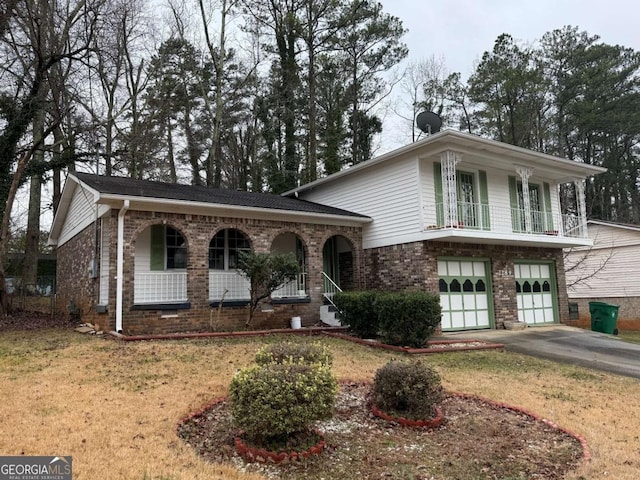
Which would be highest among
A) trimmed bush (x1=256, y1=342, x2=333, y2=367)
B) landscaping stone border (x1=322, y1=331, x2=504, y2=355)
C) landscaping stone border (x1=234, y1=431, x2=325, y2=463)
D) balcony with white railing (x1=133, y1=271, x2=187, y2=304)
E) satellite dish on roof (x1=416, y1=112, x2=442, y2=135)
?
satellite dish on roof (x1=416, y1=112, x2=442, y2=135)

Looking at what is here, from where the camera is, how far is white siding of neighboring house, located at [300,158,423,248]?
528 inches

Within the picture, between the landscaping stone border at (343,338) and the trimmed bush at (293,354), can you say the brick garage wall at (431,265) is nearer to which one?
the landscaping stone border at (343,338)

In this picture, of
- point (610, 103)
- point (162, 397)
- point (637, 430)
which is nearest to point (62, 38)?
point (162, 397)

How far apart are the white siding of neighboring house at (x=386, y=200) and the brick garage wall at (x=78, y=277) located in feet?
26.5

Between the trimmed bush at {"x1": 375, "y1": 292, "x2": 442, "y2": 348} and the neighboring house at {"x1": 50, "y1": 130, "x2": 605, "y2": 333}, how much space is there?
3025 millimetres

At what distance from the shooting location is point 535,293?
16.0m

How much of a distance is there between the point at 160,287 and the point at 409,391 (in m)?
8.17

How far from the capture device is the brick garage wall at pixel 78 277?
1252 centimetres

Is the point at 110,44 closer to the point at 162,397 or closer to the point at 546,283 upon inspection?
the point at 162,397

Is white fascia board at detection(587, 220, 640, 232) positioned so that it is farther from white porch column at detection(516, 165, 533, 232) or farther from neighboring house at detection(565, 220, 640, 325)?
white porch column at detection(516, 165, 533, 232)

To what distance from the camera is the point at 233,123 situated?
2738cm

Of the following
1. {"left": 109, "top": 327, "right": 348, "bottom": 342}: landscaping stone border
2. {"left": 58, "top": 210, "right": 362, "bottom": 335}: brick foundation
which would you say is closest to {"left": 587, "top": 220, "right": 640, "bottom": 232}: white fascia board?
{"left": 58, "top": 210, "right": 362, "bottom": 335}: brick foundation

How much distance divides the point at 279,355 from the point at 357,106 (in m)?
24.3

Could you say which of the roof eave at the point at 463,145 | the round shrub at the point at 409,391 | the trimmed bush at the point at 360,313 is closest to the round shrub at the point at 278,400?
the round shrub at the point at 409,391
